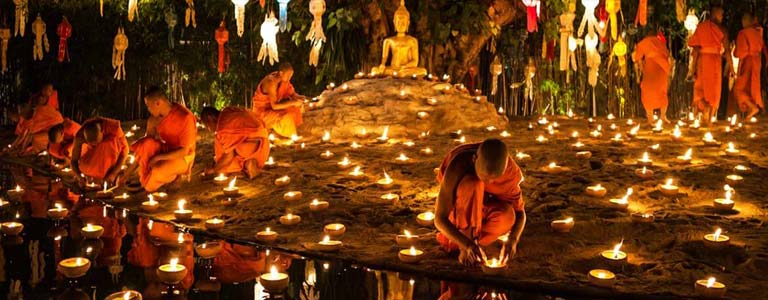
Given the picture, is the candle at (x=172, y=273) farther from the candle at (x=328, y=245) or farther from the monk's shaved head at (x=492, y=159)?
the monk's shaved head at (x=492, y=159)

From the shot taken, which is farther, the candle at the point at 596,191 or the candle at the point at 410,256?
the candle at the point at 596,191

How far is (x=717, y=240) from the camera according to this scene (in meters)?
4.40

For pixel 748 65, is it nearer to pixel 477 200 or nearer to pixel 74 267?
pixel 477 200

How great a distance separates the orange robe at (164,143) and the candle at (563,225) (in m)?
3.22

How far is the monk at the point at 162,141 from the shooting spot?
6230 millimetres

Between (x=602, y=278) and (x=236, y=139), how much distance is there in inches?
150

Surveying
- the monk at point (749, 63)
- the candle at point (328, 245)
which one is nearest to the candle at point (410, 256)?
the candle at point (328, 245)

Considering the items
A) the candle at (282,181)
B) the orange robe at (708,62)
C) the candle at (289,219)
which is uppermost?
the orange robe at (708,62)

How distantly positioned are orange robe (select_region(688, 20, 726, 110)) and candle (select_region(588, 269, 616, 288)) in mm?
6440

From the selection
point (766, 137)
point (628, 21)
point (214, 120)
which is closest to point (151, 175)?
point (214, 120)

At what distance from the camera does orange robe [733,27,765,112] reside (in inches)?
383

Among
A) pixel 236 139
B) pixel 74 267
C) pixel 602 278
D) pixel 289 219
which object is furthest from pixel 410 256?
pixel 236 139

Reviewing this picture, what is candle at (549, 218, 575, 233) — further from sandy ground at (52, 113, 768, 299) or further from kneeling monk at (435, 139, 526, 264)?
kneeling monk at (435, 139, 526, 264)

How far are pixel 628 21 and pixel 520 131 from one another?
4745mm
